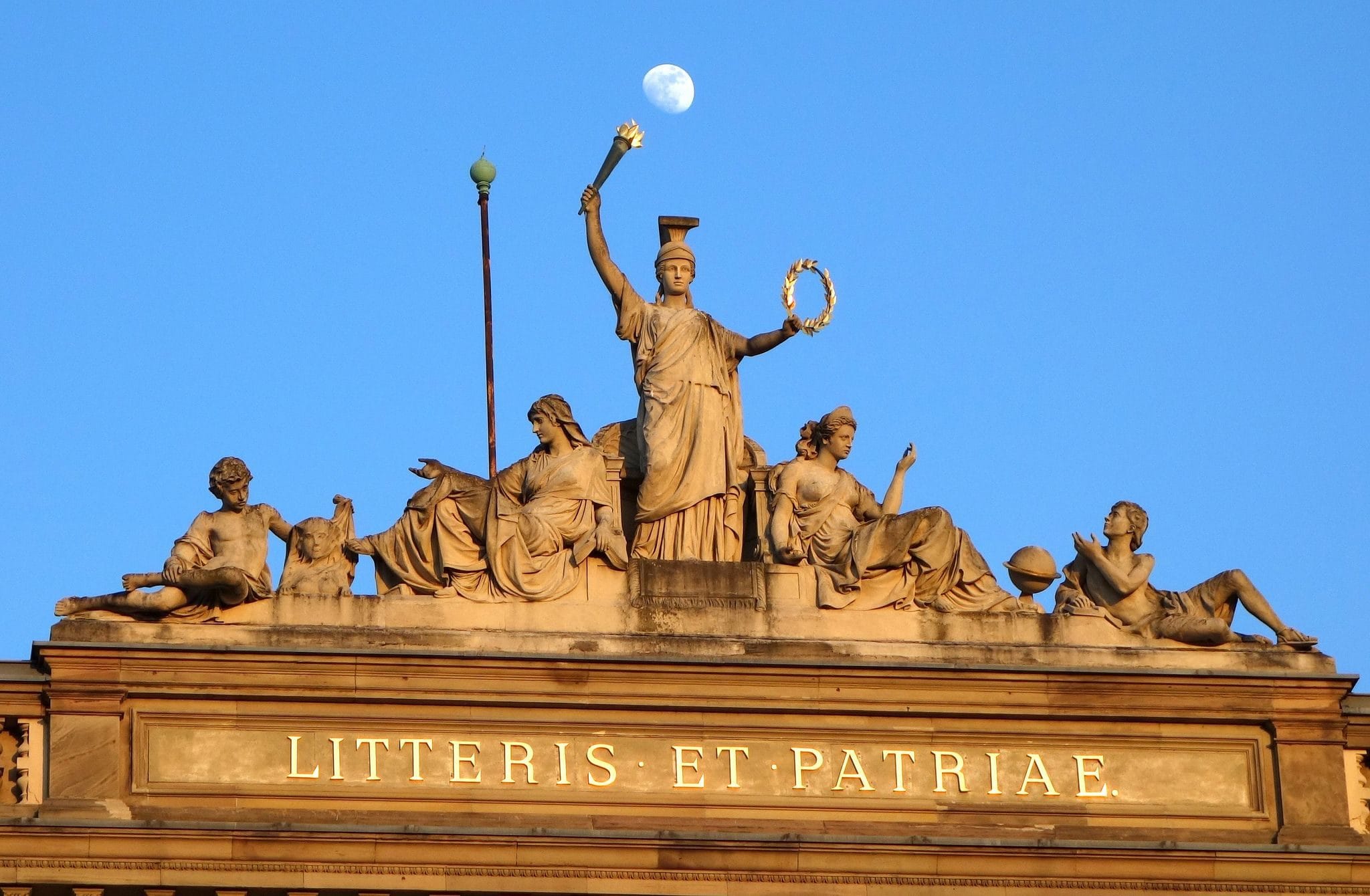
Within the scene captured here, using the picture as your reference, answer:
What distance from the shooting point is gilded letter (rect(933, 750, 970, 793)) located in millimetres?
38812

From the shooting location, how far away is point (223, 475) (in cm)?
3903

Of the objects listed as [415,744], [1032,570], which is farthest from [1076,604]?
[415,744]

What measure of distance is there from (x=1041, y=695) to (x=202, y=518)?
26.3 feet

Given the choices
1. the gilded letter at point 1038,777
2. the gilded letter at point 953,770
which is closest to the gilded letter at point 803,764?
the gilded letter at point 953,770

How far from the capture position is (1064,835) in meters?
38.6

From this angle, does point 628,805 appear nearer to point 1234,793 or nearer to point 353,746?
point 353,746

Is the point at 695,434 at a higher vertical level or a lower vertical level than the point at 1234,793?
higher

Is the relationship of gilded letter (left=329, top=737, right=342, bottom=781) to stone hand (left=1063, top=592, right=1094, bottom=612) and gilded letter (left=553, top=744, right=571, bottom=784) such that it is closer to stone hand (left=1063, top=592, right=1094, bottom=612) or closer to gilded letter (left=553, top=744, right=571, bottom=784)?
gilded letter (left=553, top=744, right=571, bottom=784)

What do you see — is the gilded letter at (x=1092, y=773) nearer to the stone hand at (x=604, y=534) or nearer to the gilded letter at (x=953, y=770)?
the gilded letter at (x=953, y=770)

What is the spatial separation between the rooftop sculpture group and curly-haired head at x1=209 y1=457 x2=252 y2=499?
14 millimetres

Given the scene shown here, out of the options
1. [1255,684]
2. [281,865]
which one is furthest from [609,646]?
[1255,684]

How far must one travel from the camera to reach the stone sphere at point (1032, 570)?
39656 millimetres

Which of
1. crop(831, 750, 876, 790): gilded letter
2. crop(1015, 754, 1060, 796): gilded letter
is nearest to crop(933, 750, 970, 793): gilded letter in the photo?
crop(1015, 754, 1060, 796): gilded letter

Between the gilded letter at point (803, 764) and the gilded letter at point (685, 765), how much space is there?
867mm
